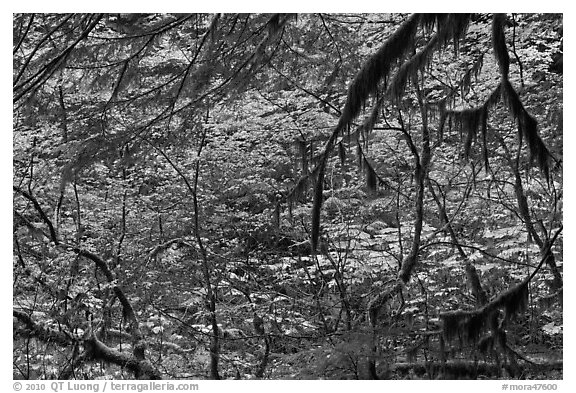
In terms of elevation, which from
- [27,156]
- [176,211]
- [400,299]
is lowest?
[400,299]

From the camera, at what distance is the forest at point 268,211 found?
4137 millimetres

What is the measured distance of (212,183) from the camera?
233 inches

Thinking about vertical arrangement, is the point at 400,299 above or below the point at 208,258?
below

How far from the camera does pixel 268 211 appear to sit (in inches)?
234

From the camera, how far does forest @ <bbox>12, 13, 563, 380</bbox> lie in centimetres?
414

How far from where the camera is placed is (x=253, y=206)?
19.9ft

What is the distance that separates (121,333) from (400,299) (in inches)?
95.8

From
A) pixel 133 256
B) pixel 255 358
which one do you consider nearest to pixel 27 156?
pixel 133 256

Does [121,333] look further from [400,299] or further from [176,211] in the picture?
[400,299]
